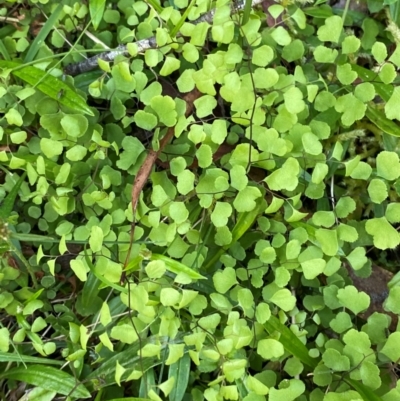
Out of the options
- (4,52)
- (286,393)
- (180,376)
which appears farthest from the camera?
(4,52)

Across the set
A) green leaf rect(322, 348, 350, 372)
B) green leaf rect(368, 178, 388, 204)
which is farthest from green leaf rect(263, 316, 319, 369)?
green leaf rect(368, 178, 388, 204)

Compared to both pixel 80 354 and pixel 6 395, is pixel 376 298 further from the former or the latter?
pixel 6 395

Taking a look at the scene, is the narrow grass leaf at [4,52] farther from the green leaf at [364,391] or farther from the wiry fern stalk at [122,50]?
the green leaf at [364,391]

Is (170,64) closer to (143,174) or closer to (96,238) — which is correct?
(143,174)

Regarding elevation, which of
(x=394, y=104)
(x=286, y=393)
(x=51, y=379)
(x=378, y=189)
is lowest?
(x=51, y=379)

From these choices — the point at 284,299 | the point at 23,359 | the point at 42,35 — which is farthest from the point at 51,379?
the point at 42,35

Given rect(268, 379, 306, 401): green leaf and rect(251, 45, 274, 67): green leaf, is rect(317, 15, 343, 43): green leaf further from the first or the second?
rect(268, 379, 306, 401): green leaf

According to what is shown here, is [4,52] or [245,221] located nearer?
[245,221]
